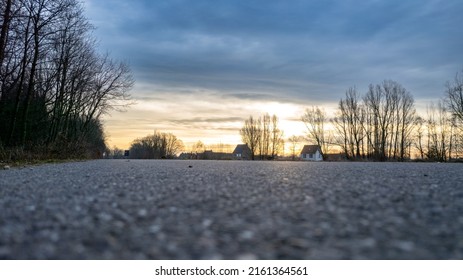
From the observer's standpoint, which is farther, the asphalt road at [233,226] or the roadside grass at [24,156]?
the roadside grass at [24,156]

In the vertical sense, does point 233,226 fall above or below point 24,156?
below

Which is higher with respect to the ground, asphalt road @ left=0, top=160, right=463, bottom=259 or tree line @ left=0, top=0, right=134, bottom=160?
tree line @ left=0, top=0, right=134, bottom=160

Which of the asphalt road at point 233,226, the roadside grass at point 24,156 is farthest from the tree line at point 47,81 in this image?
the asphalt road at point 233,226

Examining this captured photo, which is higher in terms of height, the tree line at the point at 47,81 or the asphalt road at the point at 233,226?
the tree line at the point at 47,81

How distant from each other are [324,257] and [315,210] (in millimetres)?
1256

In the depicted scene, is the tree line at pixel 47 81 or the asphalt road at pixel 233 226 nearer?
the asphalt road at pixel 233 226

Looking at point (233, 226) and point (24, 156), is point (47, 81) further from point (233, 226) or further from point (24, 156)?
point (233, 226)

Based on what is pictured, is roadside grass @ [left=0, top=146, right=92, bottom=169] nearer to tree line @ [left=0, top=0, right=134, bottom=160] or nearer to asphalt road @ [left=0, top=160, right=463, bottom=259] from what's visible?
tree line @ [left=0, top=0, right=134, bottom=160]

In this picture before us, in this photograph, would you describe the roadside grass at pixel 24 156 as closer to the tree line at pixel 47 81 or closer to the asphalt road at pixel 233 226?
the tree line at pixel 47 81

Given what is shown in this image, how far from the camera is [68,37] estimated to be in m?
25.3

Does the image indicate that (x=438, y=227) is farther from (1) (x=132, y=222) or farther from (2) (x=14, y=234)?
(2) (x=14, y=234)

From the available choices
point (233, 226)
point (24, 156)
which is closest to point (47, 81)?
point (24, 156)

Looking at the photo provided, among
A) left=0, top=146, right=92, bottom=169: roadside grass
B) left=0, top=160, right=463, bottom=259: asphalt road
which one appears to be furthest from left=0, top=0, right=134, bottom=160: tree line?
left=0, top=160, right=463, bottom=259: asphalt road

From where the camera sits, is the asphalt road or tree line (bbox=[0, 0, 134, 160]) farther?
tree line (bbox=[0, 0, 134, 160])
